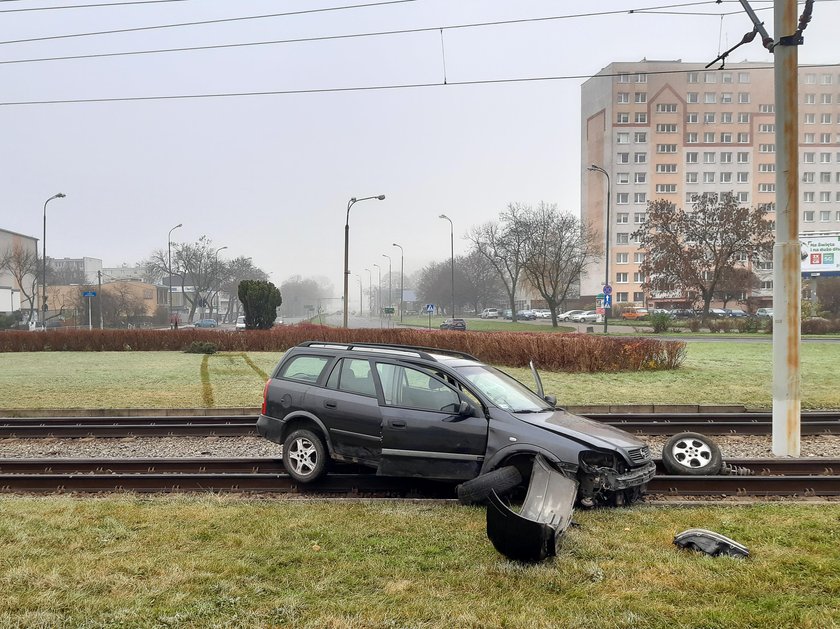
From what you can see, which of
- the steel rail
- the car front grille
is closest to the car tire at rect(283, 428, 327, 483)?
the steel rail

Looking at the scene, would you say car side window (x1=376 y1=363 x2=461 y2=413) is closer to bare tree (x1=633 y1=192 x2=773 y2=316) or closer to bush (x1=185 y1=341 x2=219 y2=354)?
bush (x1=185 y1=341 x2=219 y2=354)

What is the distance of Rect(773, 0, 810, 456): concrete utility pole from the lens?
958 centimetres

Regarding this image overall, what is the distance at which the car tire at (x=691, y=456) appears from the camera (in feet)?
27.4

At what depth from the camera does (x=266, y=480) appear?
8.30 meters

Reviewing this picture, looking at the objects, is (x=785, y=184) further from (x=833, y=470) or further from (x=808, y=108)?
(x=808, y=108)

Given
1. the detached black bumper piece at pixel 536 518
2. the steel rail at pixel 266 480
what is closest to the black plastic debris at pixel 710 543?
the detached black bumper piece at pixel 536 518

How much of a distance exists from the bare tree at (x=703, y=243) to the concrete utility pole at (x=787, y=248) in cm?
5025

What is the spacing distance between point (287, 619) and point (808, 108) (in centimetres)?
10120

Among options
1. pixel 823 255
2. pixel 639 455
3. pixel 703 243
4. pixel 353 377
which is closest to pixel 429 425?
pixel 353 377

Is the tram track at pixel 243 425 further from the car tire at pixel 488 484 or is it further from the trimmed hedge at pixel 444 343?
the trimmed hedge at pixel 444 343

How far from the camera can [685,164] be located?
96500 mm

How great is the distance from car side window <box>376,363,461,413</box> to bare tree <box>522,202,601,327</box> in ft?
180

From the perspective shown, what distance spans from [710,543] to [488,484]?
208 cm

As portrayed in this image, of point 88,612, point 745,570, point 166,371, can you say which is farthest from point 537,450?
point 166,371
